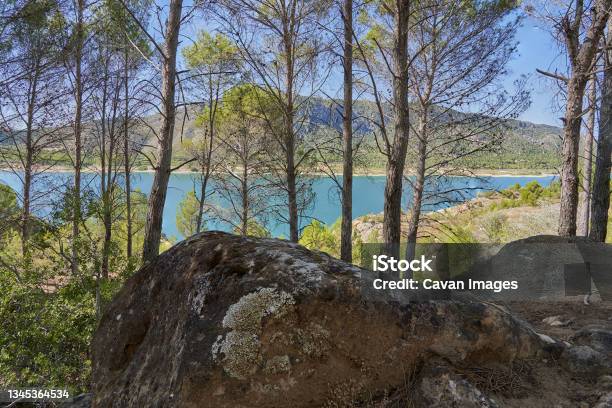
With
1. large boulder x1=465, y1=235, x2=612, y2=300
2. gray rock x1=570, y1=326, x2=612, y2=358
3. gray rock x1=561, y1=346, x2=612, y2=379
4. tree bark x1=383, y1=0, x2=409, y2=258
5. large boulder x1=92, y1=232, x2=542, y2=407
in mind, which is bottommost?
large boulder x1=465, y1=235, x2=612, y2=300

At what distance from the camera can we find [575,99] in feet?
20.4

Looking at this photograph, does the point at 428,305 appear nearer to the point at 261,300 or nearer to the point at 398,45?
the point at 261,300

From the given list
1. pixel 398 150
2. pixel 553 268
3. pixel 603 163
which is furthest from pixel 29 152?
pixel 603 163

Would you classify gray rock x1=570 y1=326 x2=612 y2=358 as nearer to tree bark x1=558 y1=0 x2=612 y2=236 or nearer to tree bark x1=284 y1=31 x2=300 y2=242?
tree bark x1=558 y1=0 x2=612 y2=236

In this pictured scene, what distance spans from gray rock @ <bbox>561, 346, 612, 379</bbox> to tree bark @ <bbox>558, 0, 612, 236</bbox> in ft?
16.6

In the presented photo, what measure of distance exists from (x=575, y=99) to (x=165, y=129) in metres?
6.00

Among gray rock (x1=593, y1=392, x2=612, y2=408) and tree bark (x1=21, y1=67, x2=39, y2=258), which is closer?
gray rock (x1=593, y1=392, x2=612, y2=408)

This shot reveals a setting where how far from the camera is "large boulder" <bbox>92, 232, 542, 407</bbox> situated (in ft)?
5.97

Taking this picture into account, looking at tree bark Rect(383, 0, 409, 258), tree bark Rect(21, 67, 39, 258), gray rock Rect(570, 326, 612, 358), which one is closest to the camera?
gray rock Rect(570, 326, 612, 358)

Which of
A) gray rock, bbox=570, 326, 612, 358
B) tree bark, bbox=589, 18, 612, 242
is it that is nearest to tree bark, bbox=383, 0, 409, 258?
gray rock, bbox=570, 326, 612, 358

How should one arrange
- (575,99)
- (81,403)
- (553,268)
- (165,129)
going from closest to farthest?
(81,403) < (165,129) < (553,268) < (575,99)

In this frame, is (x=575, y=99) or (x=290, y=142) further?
(x=290, y=142)

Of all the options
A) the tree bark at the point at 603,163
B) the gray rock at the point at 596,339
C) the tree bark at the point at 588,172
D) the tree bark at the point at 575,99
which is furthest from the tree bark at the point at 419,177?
the gray rock at the point at 596,339

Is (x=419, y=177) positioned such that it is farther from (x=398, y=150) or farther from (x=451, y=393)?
(x=451, y=393)
